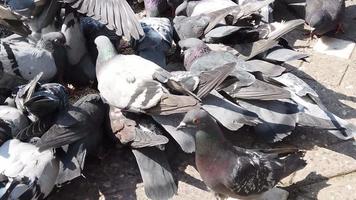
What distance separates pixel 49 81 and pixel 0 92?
1.12 feet

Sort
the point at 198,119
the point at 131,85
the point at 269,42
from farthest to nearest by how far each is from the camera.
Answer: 1. the point at 269,42
2. the point at 131,85
3. the point at 198,119

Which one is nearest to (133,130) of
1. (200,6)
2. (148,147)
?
(148,147)

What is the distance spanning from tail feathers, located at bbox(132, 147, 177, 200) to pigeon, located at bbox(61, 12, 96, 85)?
953 millimetres

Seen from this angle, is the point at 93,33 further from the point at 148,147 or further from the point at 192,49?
the point at 148,147

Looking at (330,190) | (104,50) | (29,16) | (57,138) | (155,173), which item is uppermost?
(29,16)

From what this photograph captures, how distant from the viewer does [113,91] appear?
3.53 meters

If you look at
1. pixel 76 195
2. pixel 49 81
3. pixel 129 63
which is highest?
pixel 129 63

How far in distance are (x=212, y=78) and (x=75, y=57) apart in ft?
3.95

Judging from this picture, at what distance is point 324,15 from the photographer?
177 inches

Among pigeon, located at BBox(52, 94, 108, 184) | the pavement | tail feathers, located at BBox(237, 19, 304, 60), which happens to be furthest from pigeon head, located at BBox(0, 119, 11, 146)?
tail feathers, located at BBox(237, 19, 304, 60)

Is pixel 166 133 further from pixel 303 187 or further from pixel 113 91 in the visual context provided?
pixel 303 187

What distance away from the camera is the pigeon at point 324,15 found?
450cm

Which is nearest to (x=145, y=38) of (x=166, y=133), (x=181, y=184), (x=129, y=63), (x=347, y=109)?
(x=129, y=63)

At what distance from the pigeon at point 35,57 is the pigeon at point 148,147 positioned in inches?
25.0
